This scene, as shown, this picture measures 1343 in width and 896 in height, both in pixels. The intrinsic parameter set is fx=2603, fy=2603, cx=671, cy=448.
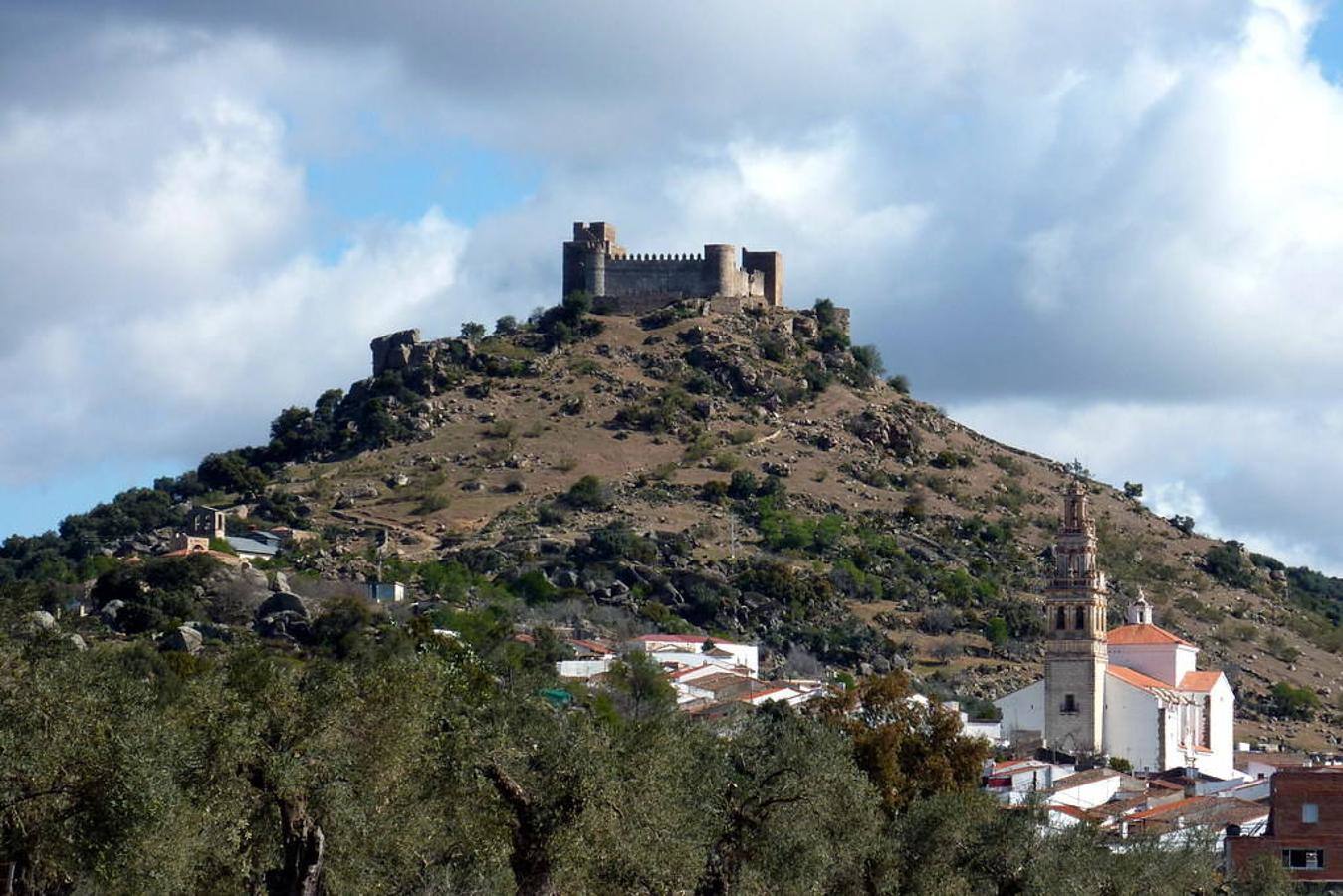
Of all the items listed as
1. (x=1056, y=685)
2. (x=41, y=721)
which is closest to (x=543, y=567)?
(x=1056, y=685)

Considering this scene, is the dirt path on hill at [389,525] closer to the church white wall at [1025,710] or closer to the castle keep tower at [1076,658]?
the church white wall at [1025,710]

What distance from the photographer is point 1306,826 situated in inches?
3019

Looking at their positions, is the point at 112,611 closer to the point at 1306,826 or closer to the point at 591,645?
the point at 591,645

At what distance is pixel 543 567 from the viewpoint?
132 meters

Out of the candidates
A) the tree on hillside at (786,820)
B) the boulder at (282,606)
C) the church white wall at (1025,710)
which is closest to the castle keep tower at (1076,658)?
the church white wall at (1025,710)

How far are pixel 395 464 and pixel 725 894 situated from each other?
94757 mm

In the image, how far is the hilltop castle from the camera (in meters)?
162

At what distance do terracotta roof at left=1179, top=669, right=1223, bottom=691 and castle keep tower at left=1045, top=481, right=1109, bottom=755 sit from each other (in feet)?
18.3

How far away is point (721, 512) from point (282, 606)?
116 ft

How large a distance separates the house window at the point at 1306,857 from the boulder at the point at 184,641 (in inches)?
1678

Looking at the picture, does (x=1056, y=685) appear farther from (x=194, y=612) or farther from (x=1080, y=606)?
(x=194, y=612)

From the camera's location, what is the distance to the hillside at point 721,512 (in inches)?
5103

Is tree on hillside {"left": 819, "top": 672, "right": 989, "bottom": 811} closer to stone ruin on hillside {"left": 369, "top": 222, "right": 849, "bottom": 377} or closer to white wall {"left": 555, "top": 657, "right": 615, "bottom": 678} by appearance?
white wall {"left": 555, "top": 657, "right": 615, "bottom": 678}

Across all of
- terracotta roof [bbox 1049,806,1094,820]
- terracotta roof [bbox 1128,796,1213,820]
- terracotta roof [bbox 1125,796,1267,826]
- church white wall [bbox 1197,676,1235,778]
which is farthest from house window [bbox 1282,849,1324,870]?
church white wall [bbox 1197,676,1235,778]
